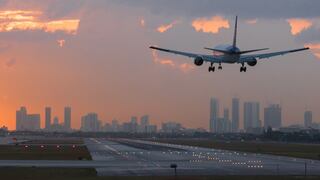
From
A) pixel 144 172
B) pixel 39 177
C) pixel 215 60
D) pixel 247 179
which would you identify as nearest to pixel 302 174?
pixel 247 179

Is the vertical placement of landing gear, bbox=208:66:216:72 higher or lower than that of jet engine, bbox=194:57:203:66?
lower

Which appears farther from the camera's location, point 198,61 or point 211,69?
point 198,61

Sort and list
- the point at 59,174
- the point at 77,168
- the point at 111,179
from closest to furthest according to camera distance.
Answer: the point at 111,179 < the point at 59,174 < the point at 77,168

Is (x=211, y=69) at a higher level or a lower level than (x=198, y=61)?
lower

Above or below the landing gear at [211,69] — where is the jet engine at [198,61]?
above

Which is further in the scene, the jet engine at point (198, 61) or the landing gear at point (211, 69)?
the jet engine at point (198, 61)

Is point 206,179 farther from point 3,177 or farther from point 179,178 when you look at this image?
point 3,177

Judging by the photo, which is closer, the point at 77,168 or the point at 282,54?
the point at 282,54

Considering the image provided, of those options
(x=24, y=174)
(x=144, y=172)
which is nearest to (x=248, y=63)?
(x=144, y=172)

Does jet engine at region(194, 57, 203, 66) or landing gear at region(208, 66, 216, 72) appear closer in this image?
landing gear at region(208, 66, 216, 72)

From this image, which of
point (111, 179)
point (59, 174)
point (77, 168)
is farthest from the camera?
point (77, 168)

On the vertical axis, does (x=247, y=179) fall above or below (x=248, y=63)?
below
